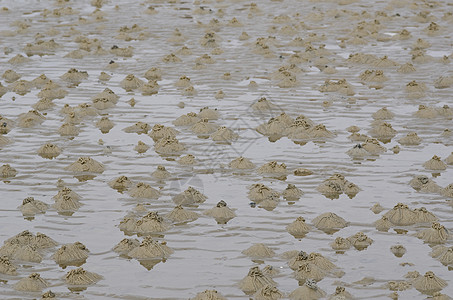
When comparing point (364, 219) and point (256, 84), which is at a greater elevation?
point (364, 219)

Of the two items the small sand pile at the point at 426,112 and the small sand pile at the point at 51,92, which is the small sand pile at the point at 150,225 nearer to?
the small sand pile at the point at 426,112

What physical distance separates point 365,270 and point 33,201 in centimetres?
851

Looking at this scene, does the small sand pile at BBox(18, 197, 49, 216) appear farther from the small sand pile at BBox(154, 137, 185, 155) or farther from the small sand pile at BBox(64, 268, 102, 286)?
the small sand pile at BBox(154, 137, 185, 155)

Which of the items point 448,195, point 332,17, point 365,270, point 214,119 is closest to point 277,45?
point 332,17

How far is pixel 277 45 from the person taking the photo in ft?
123

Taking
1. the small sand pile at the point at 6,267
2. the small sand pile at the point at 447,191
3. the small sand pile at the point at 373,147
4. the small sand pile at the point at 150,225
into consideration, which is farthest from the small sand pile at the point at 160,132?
the small sand pile at the point at 6,267

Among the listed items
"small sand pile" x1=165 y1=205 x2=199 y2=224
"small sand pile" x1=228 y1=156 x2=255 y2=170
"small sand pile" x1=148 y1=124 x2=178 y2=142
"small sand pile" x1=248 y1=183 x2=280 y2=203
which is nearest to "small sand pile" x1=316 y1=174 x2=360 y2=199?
"small sand pile" x1=248 y1=183 x2=280 y2=203

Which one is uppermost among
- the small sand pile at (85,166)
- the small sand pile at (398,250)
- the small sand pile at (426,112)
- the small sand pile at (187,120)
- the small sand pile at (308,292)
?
the small sand pile at (308,292)

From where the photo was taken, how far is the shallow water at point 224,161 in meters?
19.4

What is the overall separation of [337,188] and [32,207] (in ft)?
25.4

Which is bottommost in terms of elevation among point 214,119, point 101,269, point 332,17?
point 332,17

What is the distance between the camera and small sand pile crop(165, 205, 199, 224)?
21.8 m

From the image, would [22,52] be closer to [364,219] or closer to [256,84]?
[256,84]

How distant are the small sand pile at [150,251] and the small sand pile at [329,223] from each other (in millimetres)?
3681
